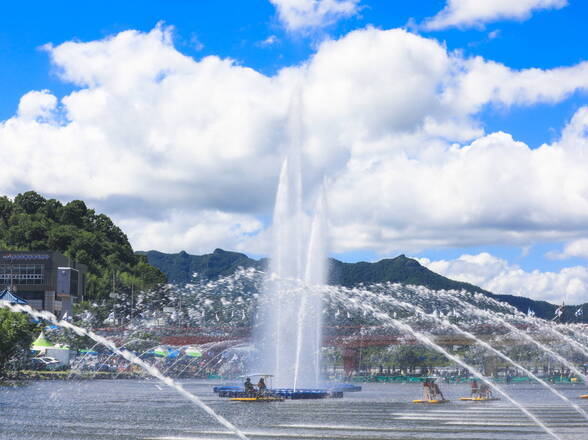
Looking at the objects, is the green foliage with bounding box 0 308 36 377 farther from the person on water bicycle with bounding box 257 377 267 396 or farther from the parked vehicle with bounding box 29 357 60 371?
the person on water bicycle with bounding box 257 377 267 396

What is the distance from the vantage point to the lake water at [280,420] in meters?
46.1

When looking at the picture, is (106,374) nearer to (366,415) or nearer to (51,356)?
(51,356)

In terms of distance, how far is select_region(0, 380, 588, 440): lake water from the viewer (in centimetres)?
4612

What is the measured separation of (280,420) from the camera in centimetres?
5562

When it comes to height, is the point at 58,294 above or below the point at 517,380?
above

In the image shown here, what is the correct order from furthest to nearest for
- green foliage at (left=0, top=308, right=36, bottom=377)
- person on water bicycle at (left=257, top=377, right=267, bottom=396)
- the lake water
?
green foliage at (left=0, top=308, right=36, bottom=377), person on water bicycle at (left=257, top=377, right=267, bottom=396), the lake water

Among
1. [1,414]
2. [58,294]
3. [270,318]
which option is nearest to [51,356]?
[58,294]

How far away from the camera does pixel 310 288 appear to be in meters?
80.6

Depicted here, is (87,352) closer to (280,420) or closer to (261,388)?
(261,388)

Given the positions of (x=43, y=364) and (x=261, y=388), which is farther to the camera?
(x=43, y=364)

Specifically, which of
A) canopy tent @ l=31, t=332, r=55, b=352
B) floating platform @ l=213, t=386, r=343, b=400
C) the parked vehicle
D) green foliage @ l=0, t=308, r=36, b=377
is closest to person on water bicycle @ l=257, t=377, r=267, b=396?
floating platform @ l=213, t=386, r=343, b=400

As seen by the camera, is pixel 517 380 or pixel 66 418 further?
pixel 517 380

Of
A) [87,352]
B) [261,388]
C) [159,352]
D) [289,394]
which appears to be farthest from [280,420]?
[87,352]

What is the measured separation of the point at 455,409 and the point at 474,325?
3686 inches
